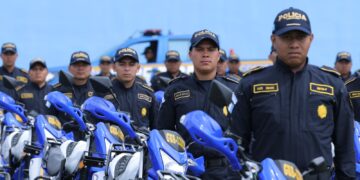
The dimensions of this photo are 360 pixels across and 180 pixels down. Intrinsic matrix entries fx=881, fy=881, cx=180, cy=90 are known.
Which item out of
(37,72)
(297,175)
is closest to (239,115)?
(297,175)

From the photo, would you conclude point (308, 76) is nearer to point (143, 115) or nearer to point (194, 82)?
point (194, 82)

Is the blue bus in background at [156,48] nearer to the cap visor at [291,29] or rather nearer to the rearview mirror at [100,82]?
the rearview mirror at [100,82]

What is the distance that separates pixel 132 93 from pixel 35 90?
345cm

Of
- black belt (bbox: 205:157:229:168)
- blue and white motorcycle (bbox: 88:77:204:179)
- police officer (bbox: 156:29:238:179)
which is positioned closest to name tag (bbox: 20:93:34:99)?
blue and white motorcycle (bbox: 88:77:204:179)

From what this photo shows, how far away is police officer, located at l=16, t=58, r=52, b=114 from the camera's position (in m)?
12.0

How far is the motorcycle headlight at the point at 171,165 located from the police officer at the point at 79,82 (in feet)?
14.3

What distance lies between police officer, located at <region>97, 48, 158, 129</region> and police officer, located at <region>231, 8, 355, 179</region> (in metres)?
3.87

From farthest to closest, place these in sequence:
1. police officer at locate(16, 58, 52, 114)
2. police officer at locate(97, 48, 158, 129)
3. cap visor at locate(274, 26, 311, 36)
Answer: police officer at locate(16, 58, 52, 114)
police officer at locate(97, 48, 158, 129)
cap visor at locate(274, 26, 311, 36)

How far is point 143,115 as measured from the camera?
29.4 ft

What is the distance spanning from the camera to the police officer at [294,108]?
16.0 ft

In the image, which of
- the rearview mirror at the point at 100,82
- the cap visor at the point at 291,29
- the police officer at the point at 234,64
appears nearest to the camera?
A: the cap visor at the point at 291,29

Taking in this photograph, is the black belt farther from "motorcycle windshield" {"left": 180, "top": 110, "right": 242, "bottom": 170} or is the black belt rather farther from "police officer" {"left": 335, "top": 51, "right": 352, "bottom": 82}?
"police officer" {"left": 335, "top": 51, "right": 352, "bottom": 82}

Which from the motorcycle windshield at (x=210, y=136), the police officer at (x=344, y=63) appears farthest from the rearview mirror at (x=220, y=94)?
the police officer at (x=344, y=63)

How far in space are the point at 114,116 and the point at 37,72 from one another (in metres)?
5.12
